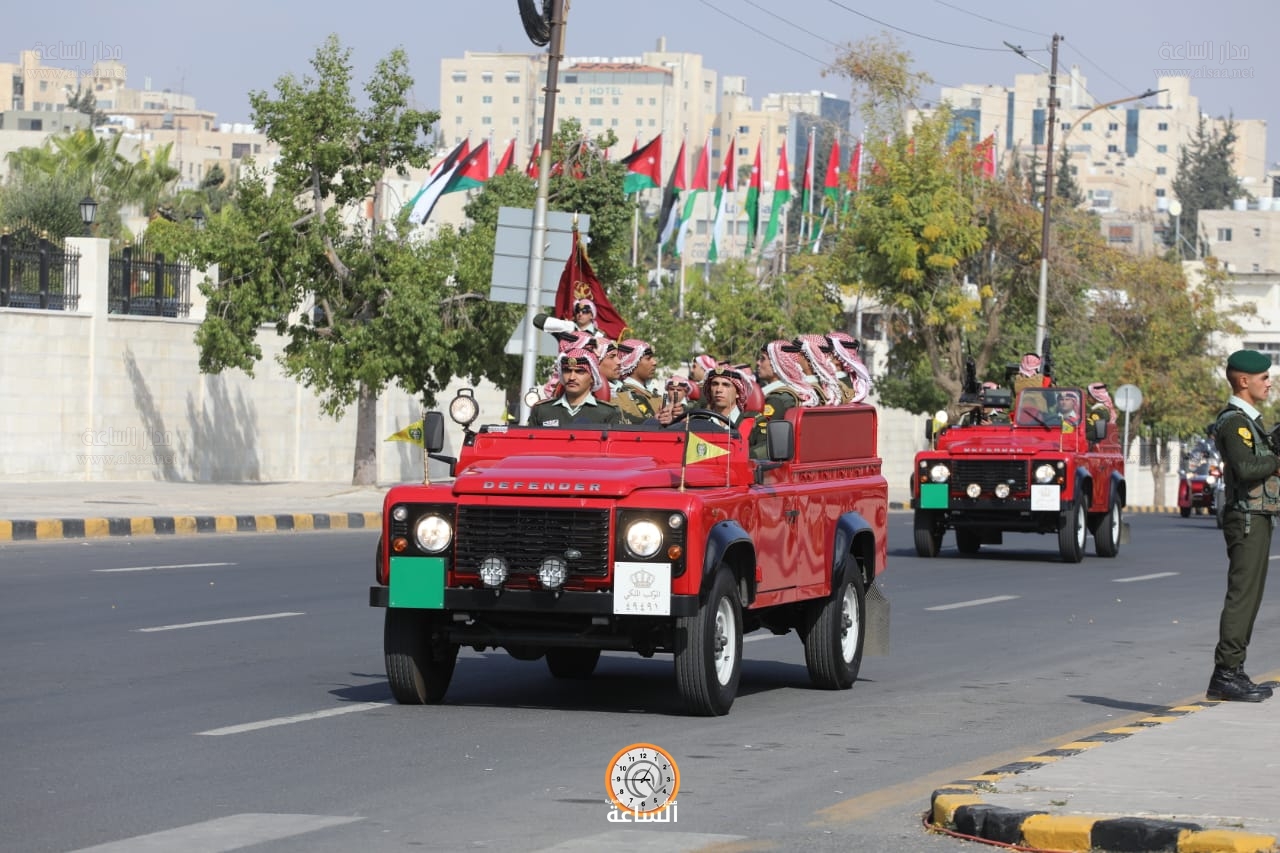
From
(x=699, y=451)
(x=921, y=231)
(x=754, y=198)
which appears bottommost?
(x=699, y=451)

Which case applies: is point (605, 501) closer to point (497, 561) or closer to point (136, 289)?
point (497, 561)

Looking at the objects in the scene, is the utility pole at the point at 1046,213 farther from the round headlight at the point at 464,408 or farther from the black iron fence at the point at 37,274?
the round headlight at the point at 464,408

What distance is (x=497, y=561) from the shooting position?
10367 millimetres

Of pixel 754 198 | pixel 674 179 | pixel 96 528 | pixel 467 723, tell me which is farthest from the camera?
→ pixel 754 198

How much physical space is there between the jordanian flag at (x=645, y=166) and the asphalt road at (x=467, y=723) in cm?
3370

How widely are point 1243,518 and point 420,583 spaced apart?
13.5ft

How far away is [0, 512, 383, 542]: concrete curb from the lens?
2423 cm

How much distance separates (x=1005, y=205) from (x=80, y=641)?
1710 inches

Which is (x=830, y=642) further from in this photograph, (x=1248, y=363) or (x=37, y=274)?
(x=37, y=274)

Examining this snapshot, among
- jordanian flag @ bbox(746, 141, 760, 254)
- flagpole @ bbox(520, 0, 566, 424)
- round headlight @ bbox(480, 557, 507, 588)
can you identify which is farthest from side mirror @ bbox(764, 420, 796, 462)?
jordanian flag @ bbox(746, 141, 760, 254)

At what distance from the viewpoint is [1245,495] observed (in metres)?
11.0

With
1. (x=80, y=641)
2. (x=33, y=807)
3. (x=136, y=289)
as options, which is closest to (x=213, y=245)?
(x=136, y=289)

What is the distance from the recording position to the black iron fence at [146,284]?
3472 centimetres

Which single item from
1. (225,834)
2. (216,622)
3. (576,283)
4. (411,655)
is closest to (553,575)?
(411,655)
